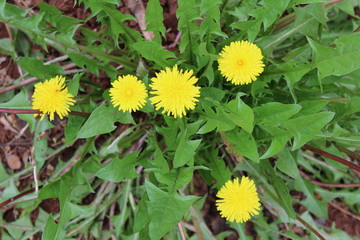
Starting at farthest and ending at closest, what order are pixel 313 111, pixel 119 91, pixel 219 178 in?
pixel 219 178
pixel 313 111
pixel 119 91

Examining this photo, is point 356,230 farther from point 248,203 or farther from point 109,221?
point 109,221

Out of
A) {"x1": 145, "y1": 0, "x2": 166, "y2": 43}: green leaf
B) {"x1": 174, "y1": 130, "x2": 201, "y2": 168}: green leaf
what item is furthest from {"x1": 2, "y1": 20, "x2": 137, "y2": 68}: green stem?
{"x1": 174, "y1": 130, "x2": 201, "y2": 168}: green leaf

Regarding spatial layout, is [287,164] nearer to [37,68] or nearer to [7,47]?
[37,68]

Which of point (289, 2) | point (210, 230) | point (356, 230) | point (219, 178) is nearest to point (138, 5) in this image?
point (289, 2)

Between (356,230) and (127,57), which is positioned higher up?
(127,57)

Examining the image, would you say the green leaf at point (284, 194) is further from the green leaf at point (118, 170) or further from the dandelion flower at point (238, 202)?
the green leaf at point (118, 170)

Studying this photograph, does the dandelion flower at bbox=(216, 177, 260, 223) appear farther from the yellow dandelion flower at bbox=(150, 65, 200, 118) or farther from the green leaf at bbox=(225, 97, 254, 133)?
the yellow dandelion flower at bbox=(150, 65, 200, 118)

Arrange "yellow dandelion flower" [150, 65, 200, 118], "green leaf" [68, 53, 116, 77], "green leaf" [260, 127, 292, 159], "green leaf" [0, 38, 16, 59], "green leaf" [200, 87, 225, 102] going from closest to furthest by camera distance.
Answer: "yellow dandelion flower" [150, 65, 200, 118]
"green leaf" [260, 127, 292, 159]
"green leaf" [200, 87, 225, 102]
"green leaf" [68, 53, 116, 77]
"green leaf" [0, 38, 16, 59]
